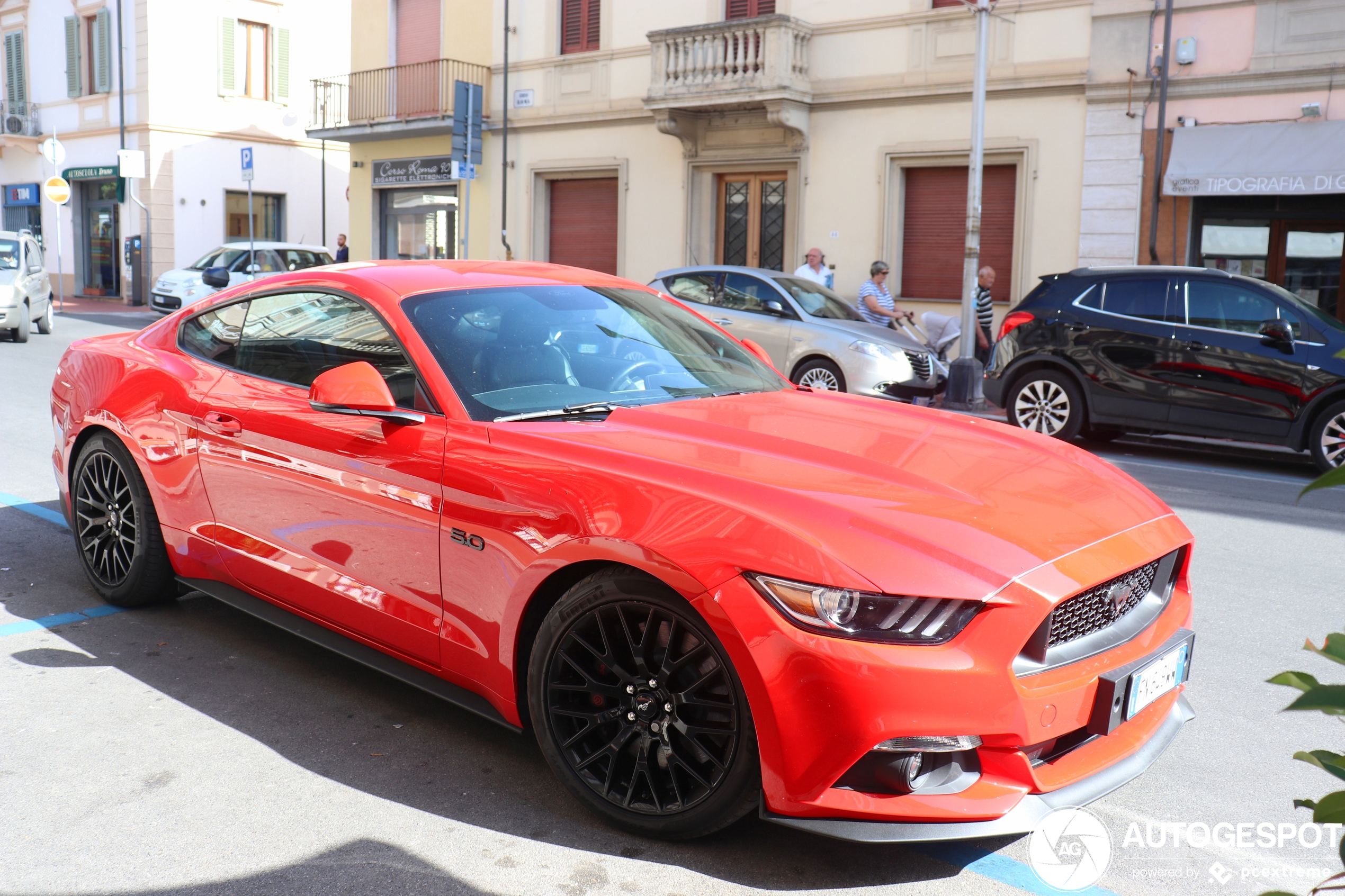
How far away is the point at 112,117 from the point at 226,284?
1626cm

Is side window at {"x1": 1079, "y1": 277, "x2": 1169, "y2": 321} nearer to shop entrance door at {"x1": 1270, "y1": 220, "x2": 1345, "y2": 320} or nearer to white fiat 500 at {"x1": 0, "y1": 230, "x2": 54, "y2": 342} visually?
shop entrance door at {"x1": 1270, "y1": 220, "x2": 1345, "y2": 320}

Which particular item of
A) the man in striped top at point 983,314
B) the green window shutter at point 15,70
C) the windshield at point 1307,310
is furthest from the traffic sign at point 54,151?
the windshield at point 1307,310

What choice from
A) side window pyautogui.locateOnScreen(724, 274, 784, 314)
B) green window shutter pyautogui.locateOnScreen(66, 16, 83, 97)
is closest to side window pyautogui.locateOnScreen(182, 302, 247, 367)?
side window pyautogui.locateOnScreen(724, 274, 784, 314)

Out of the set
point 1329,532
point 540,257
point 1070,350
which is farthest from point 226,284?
point 1329,532

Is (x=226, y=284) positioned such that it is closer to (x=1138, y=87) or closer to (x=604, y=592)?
(x=1138, y=87)

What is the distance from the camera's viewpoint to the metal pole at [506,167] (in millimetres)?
23031

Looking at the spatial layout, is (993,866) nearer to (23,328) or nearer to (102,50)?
(23,328)

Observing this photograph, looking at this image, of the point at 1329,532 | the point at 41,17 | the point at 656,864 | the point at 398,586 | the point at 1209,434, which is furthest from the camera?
the point at 41,17

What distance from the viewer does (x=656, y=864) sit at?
9.47 feet

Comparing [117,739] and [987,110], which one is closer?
[117,739]

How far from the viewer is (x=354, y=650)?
12.2 feet

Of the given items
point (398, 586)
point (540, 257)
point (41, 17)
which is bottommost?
point (398, 586)

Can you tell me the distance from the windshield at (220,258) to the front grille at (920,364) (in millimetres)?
14990

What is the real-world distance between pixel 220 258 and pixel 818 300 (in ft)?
47.2
